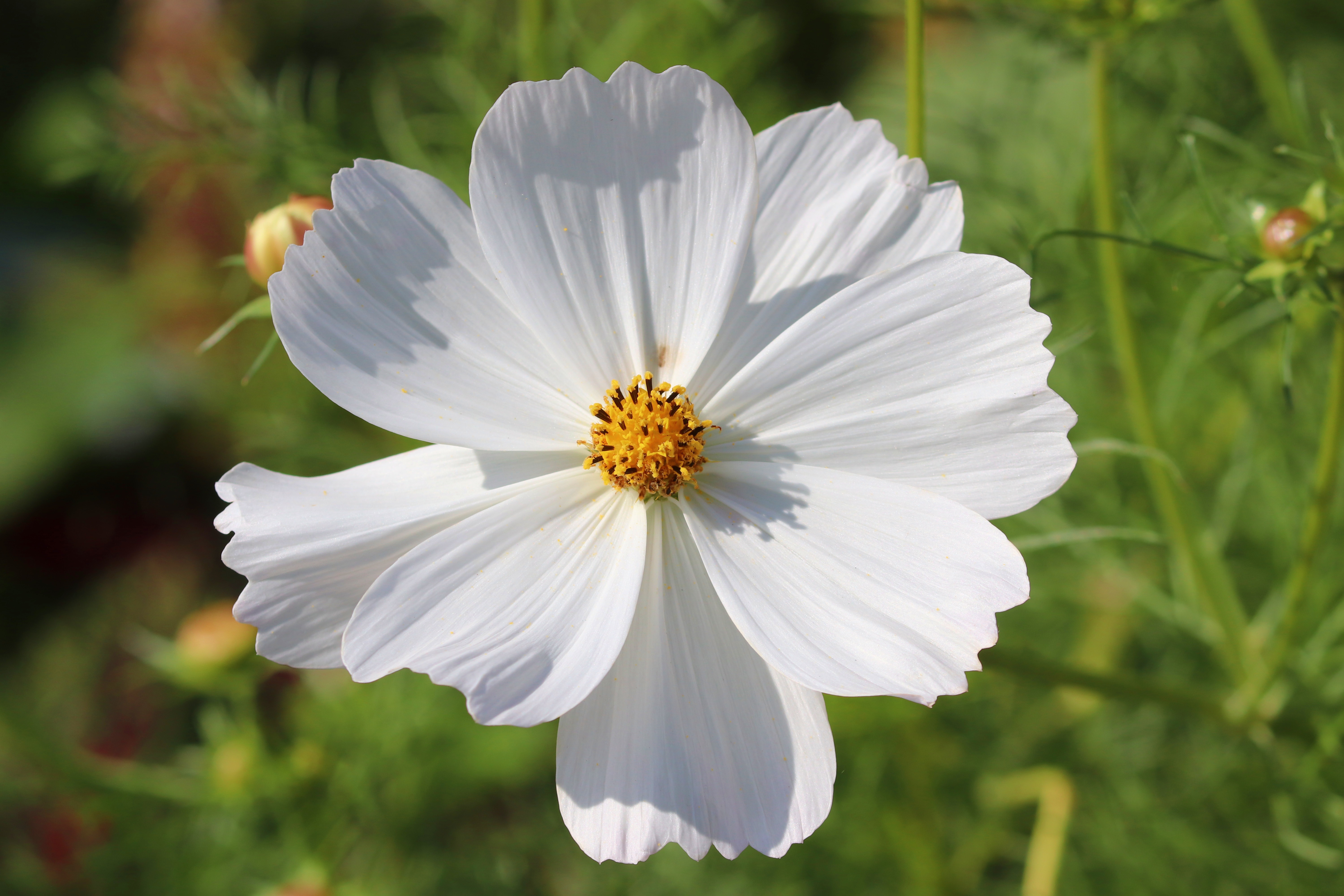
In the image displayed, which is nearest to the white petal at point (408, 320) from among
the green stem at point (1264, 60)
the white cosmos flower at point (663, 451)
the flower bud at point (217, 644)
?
the white cosmos flower at point (663, 451)

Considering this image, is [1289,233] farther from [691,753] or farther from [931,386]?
[691,753]

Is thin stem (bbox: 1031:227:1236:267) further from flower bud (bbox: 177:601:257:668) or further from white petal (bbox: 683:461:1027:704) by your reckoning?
flower bud (bbox: 177:601:257:668)

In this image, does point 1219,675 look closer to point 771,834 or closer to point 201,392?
point 771,834

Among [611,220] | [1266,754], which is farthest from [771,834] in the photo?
[1266,754]

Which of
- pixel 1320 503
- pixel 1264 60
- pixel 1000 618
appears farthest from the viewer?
pixel 1000 618

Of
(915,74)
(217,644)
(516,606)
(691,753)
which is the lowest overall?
(691,753)

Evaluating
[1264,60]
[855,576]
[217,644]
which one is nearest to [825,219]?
[855,576]

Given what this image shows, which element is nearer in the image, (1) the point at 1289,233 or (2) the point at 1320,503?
(1) the point at 1289,233
